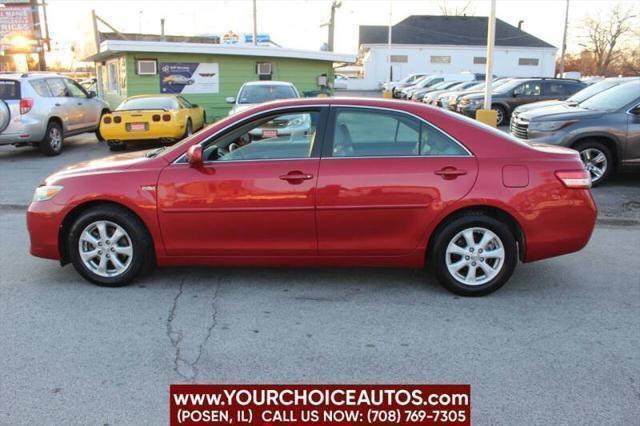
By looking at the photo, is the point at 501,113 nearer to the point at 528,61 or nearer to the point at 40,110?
the point at 40,110

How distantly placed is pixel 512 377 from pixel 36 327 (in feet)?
10.5

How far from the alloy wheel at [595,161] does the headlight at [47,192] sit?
7.48 meters

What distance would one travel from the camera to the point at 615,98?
930cm

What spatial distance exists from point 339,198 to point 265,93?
972cm

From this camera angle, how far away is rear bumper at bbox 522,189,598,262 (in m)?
4.47

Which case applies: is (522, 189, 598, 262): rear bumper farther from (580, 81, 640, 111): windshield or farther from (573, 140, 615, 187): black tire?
(580, 81, 640, 111): windshield

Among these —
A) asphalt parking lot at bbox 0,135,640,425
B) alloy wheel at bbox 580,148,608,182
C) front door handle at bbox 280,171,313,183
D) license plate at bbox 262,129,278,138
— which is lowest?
asphalt parking lot at bbox 0,135,640,425

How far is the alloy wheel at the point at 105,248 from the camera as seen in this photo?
15.3ft

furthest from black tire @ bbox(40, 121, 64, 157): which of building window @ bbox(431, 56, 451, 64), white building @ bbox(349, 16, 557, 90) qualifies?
building window @ bbox(431, 56, 451, 64)

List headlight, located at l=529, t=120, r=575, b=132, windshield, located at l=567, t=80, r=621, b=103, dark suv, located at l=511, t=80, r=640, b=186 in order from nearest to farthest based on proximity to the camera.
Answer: dark suv, located at l=511, t=80, r=640, b=186 < headlight, located at l=529, t=120, r=575, b=132 < windshield, located at l=567, t=80, r=621, b=103

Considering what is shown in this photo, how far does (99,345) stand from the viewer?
3738mm

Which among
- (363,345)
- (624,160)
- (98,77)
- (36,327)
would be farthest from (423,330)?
(98,77)

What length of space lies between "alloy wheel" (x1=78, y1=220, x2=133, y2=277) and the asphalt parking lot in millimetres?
187

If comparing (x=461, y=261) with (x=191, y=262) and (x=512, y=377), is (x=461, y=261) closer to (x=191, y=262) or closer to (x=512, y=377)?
(x=512, y=377)
